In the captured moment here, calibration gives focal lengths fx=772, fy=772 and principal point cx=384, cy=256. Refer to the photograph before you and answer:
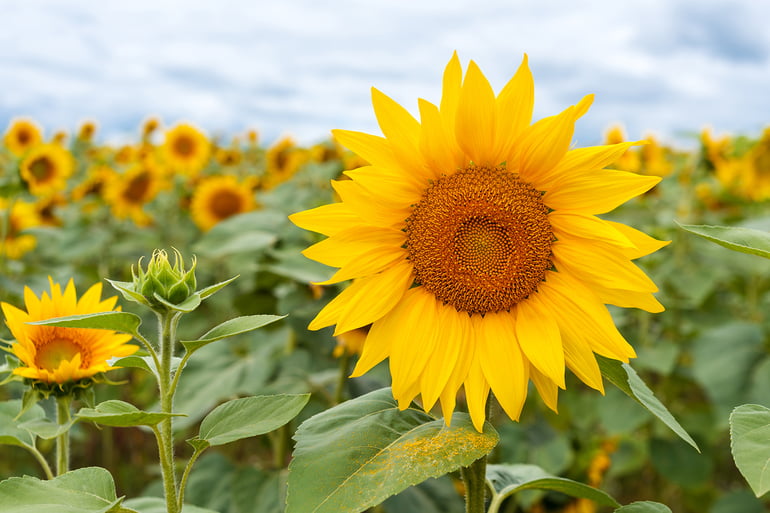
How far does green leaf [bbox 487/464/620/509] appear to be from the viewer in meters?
1.13

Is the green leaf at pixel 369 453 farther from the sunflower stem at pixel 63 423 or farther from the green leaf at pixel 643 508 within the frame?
the sunflower stem at pixel 63 423

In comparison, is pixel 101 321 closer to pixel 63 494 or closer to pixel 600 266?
pixel 63 494

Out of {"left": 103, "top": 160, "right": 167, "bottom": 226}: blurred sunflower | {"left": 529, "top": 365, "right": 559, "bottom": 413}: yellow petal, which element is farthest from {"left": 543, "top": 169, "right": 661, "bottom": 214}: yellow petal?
{"left": 103, "top": 160, "right": 167, "bottom": 226}: blurred sunflower

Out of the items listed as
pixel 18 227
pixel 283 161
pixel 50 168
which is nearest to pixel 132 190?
pixel 50 168

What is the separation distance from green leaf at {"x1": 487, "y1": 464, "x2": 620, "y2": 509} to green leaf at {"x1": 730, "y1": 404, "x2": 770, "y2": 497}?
22cm

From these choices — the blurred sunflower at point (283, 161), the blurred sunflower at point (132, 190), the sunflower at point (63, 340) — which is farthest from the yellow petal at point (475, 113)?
the blurred sunflower at point (283, 161)

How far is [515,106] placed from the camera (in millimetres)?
1051

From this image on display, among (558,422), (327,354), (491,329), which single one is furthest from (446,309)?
(558,422)

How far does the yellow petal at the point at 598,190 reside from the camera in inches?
41.5

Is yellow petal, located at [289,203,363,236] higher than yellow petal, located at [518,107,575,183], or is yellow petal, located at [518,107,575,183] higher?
yellow petal, located at [518,107,575,183]

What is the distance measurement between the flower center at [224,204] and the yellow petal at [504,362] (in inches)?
121

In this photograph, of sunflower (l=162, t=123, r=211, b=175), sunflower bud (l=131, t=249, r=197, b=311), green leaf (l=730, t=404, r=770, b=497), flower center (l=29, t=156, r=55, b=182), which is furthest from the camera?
sunflower (l=162, t=123, r=211, b=175)

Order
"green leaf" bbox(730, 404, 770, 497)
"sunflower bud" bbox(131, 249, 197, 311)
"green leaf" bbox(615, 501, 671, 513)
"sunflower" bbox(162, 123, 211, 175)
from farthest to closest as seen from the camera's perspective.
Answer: "sunflower" bbox(162, 123, 211, 175) → "green leaf" bbox(615, 501, 671, 513) → "sunflower bud" bbox(131, 249, 197, 311) → "green leaf" bbox(730, 404, 770, 497)

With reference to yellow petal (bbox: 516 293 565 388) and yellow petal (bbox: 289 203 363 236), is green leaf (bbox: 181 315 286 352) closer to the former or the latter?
yellow petal (bbox: 289 203 363 236)
